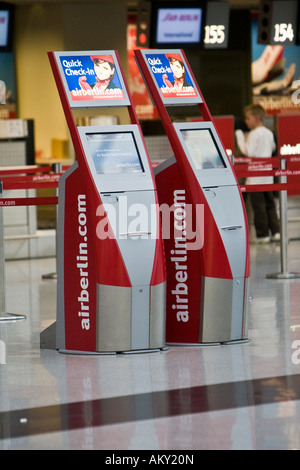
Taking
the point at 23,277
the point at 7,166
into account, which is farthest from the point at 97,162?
the point at 7,166

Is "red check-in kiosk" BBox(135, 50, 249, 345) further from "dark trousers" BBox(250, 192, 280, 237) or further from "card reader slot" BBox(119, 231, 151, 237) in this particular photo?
"dark trousers" BBox(250, 192, 280, 237)

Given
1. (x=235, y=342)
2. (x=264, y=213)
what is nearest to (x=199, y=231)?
(x=235, y=342)

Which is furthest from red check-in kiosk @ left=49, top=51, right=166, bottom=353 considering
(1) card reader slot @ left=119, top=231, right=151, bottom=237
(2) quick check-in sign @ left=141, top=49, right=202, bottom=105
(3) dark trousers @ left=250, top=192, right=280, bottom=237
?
(3) dark trousers @ left=250, top=192, right=280, bottom=237

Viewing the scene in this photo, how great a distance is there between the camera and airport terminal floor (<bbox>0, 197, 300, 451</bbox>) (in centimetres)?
382

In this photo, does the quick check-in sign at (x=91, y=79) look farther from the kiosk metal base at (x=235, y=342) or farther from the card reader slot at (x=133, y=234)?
the kiosk metal base at (x=235, y=342)

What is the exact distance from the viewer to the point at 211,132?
561cm

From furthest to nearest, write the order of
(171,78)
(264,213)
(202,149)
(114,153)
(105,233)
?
(264,213), (171,78), (202,149), (114,153), (105,233)

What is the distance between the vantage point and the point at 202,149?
554cm

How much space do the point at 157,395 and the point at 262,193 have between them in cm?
675

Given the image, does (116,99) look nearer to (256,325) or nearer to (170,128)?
(170,128)

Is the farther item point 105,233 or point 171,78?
point 171,78

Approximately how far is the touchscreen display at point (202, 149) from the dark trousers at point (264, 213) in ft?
17.8

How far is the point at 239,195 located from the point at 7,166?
5731mm

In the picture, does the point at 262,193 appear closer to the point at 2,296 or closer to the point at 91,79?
the point at 2,296
